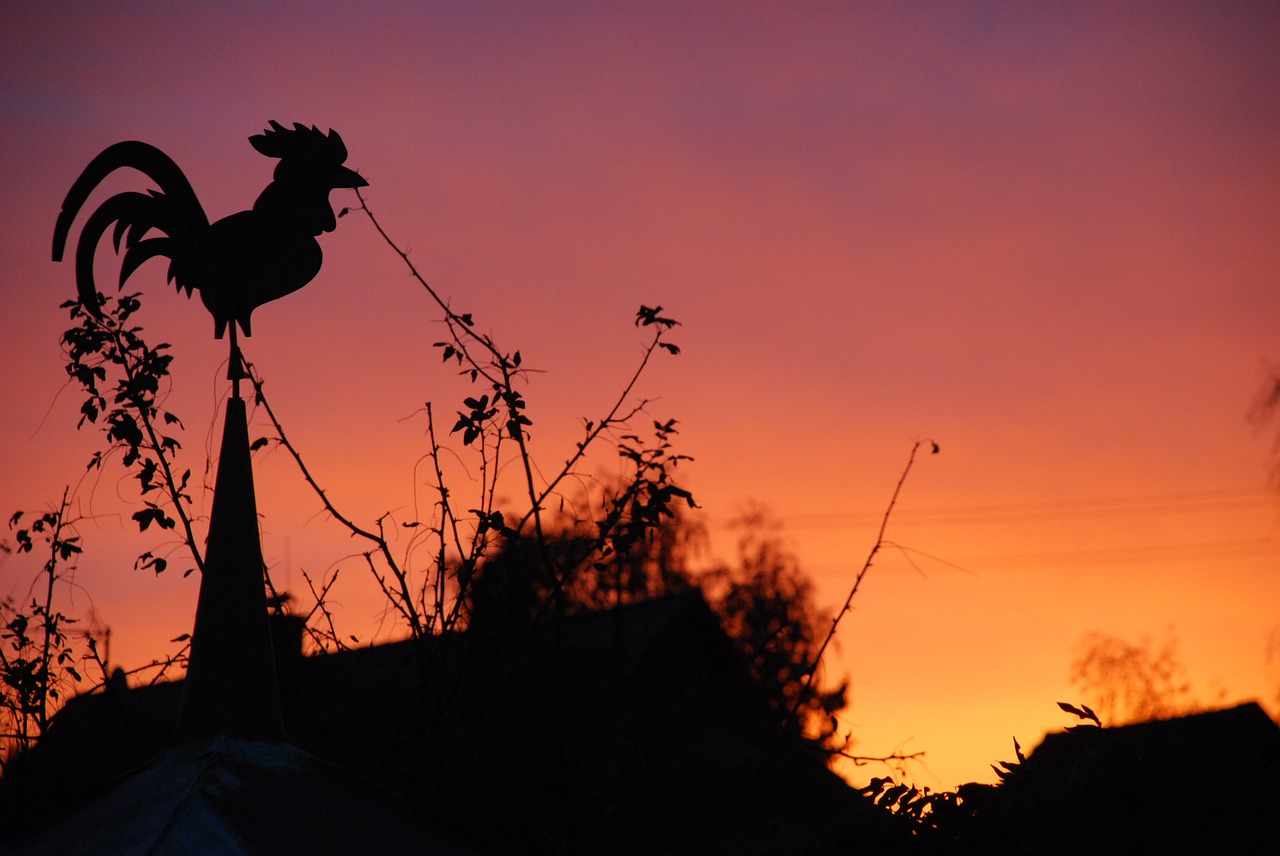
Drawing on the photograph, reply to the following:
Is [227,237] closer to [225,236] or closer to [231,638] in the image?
[225,236]

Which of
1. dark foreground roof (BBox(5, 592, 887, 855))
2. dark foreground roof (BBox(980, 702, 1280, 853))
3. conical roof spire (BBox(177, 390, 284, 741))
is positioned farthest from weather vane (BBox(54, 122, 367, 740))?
dark foreground roof (BBox(980, 702, 1280, 853))

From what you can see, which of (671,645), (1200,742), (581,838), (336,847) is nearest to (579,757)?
(581,838)

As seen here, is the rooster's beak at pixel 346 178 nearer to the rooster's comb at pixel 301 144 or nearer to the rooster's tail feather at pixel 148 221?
the rooster's comb at pixel 301 144

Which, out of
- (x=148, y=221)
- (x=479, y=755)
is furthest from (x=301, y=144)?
(x=479, y=755)

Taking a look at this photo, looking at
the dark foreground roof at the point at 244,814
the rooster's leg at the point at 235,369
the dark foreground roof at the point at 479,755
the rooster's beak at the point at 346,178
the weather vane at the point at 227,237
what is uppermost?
the rooster's beak at the point at 346,178

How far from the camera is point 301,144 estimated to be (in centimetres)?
521

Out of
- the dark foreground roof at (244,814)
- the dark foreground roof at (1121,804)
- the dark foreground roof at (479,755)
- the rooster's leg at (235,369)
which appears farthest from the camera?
the dark foreground roof at (479,755)

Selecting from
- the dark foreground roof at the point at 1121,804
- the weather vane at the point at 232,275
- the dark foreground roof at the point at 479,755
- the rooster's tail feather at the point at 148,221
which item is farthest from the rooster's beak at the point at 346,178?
the dark foreground roof at the point at 1121,804

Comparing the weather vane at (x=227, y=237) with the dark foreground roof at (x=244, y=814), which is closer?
the dark foreground roof at (x=244, y=814)

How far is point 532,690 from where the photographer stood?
29.5ft

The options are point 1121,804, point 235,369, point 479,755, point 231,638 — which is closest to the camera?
point 231,638

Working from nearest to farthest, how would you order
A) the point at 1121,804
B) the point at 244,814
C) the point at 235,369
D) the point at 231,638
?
the point at 244,814 < the point at 231,638 < the point at 235,369 < the point at 1121,804

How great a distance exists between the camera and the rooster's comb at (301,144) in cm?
513

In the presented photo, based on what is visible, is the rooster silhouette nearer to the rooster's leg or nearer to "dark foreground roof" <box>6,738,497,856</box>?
the rooster's leg
